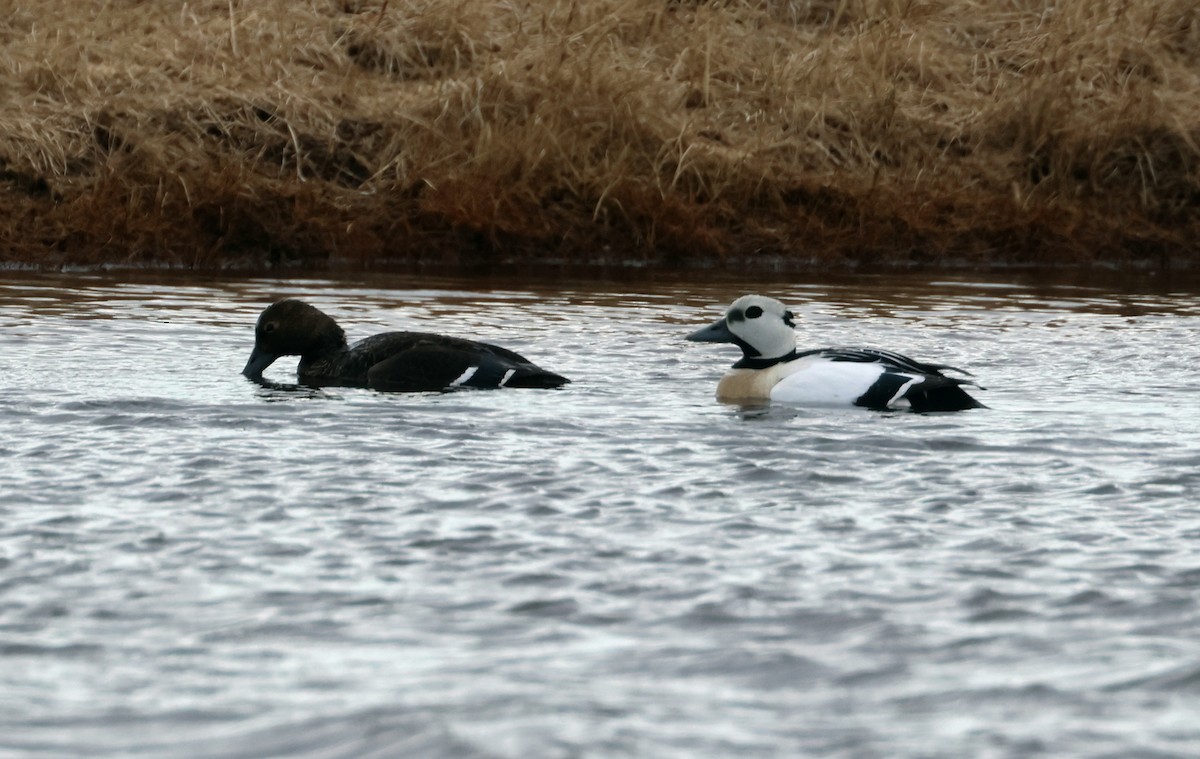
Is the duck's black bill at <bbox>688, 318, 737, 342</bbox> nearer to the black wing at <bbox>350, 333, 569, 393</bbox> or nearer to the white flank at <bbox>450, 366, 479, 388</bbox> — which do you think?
the black wing at <bbox>350, 333, 569, 393</bbox>

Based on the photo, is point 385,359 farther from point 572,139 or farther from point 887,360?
point 572,139

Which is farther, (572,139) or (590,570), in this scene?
(572,139)

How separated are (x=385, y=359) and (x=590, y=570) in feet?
14.1

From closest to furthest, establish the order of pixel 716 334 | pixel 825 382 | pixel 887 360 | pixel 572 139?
pixel 887 360, pixel 825 382, pixel 716 334, pixel 572 139

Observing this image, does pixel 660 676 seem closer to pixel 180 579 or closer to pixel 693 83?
pixel 180 579

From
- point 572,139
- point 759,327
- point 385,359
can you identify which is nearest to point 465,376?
point 385,359

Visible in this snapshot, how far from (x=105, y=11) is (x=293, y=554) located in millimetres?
15511

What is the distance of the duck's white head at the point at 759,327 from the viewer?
30.1 feet

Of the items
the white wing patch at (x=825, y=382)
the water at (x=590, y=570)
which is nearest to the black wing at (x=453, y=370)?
the water at (x=590, y=570)

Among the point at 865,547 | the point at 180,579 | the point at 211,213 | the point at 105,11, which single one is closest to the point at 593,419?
the point at 865,547

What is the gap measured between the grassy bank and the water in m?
7.05

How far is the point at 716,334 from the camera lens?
9352 millimetres

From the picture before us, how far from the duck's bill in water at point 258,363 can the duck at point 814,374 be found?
7.14 ft

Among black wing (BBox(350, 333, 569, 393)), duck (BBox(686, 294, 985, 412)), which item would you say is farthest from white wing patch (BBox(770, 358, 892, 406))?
black wing (BBox(350, 333, 569, 393))
